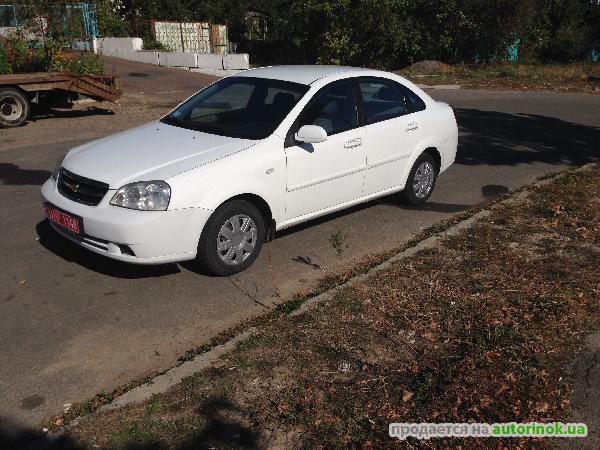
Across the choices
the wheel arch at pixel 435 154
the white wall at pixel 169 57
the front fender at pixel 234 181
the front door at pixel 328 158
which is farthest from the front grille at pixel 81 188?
→ the white wall at pixel 169 57

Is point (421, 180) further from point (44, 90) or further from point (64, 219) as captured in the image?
point (44, 90)

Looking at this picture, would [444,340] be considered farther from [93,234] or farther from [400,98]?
[400,98]

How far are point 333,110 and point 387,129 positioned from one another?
779mm

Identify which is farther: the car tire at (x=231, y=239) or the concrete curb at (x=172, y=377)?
the car tire at (x=231, y=239)

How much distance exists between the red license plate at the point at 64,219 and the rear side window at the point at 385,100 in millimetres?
3045

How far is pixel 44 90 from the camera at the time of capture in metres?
12.7

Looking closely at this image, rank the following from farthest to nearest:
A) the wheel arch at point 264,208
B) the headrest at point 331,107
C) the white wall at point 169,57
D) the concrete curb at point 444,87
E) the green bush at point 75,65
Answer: the white wall at point 169,57 → the concrete curb at point 444,87 → the green bush at point 75,65 → the headrest at point 331,107 → the wheel arch at point 264,208

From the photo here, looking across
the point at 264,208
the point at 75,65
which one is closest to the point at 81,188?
the point at 264,208

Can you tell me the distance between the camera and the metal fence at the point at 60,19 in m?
15.3

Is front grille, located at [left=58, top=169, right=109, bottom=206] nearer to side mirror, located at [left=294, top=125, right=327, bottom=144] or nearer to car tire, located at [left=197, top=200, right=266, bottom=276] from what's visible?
car tire, located at [left=197, top=200, right=266, bottom=276]

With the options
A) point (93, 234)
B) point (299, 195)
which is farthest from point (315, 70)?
point (93, 234)

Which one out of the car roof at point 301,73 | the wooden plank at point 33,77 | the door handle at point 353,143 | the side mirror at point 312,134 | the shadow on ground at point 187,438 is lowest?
the shadow on ground at point 187,438

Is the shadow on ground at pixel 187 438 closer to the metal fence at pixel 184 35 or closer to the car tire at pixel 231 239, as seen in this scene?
the car tire at pixel 231 239

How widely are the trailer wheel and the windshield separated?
24.1 feet
